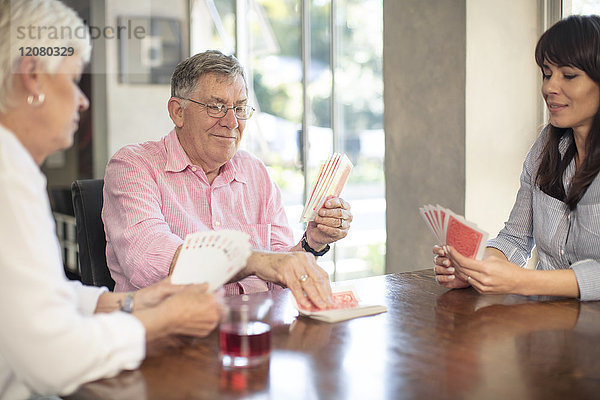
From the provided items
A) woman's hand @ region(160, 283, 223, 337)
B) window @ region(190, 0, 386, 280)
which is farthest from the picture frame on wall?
woman's hand @ region(160, 283, 223, 337)

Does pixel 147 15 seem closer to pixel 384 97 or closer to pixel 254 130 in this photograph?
pixel 254 130

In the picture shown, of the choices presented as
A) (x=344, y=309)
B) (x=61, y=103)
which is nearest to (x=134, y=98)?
(x=344, y=309)

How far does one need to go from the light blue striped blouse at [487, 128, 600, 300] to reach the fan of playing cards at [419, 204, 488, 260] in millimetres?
302

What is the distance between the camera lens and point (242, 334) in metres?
1.22

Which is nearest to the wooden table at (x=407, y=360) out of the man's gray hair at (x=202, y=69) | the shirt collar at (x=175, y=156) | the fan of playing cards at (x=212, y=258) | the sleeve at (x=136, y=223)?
the fan of playing cards at (x=212, y=258)

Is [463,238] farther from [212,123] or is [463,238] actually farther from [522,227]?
[212,123]

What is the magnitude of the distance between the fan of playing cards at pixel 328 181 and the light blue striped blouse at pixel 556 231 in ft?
1.94

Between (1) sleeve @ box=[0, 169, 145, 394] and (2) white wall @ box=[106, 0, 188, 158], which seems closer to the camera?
(1) sleeve @ box=[0, 169, 145, 394]

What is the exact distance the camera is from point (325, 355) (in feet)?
4.21

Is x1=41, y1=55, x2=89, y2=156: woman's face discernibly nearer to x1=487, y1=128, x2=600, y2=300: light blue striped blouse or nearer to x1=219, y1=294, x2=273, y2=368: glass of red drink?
x1=219, y1=294, x2=273, y2=368: glass of red drink

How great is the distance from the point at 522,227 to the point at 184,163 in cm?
124

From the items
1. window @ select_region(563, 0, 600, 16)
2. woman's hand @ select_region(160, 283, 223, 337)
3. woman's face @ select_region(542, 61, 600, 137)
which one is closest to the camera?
woman's hand @ select_region(160, 283, 223, 337)

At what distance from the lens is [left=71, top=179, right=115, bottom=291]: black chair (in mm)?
2191

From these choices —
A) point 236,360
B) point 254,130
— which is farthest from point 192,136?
point 254,130
